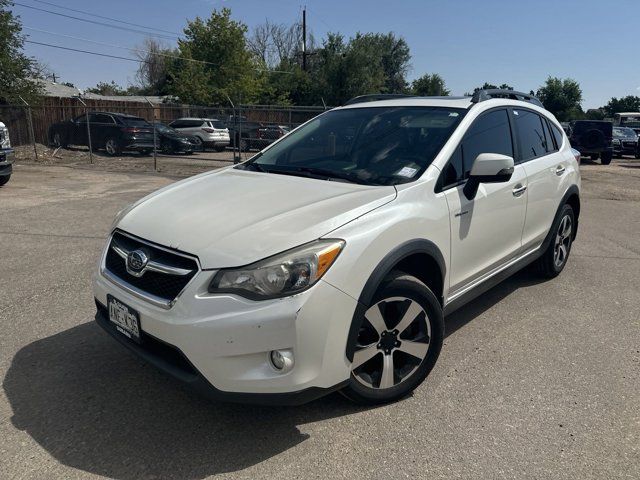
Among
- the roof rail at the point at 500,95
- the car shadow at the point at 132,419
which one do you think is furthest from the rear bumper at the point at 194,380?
the roof rail at the point at 500,95

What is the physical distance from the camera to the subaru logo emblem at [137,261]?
8.69 ft

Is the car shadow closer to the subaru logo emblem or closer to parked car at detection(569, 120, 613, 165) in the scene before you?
the subaru logo emblem

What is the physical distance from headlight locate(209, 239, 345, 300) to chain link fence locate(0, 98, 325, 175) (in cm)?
1343

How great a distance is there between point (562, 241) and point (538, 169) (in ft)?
4.02

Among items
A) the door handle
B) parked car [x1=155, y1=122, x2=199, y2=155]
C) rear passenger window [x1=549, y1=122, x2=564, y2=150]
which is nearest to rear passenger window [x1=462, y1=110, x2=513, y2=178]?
the door handle

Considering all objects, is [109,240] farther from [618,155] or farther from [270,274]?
[618,155]

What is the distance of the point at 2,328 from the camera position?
12.6 feet

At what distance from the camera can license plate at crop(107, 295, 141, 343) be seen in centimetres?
263

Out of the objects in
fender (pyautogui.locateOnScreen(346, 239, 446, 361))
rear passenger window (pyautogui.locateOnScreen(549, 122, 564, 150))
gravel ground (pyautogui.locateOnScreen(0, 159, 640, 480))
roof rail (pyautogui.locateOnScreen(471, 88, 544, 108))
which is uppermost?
roof rail (pyautogui.locateOnScreen(471, 88, 544, 108))

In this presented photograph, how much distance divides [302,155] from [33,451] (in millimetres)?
2555

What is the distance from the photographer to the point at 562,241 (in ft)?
17.4

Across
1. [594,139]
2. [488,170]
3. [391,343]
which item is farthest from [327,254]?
[594,139]

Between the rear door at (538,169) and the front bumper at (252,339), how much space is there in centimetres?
252

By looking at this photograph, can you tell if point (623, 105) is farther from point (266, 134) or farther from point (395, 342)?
point (395, 342)
